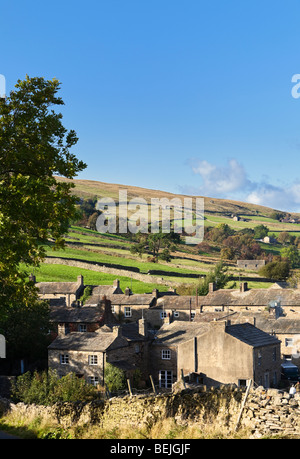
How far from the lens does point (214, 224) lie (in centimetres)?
19875

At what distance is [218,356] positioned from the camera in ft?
152

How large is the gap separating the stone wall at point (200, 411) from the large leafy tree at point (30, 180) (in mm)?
5855

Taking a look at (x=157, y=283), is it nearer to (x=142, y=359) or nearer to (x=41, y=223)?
(x=142, y=359)

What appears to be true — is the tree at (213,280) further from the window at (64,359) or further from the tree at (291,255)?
the tree at (291,255)

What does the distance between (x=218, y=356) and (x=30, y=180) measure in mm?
29699

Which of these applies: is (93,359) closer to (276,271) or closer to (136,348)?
(136,348)

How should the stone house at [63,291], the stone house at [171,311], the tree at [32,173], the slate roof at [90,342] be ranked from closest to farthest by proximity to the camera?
the tree at [32,173]
the slate roof at [90,342]
the stone house at [171,311]
the stone house at [63,291]

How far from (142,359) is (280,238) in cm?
14810

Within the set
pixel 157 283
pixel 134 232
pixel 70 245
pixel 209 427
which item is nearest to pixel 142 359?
pixel 209 427

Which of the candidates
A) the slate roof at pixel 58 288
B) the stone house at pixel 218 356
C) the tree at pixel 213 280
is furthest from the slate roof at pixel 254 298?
the stone house at pixel 218 356

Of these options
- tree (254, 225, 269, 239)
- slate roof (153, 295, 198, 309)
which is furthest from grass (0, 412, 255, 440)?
tree (254, 225, 269, 239)

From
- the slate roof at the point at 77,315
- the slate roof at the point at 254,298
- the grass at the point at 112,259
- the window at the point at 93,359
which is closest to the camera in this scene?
the window at the point at 93,359

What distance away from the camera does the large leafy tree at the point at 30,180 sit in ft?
67.2

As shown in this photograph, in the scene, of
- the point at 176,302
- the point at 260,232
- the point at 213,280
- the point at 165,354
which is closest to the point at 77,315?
the point at 165,354
